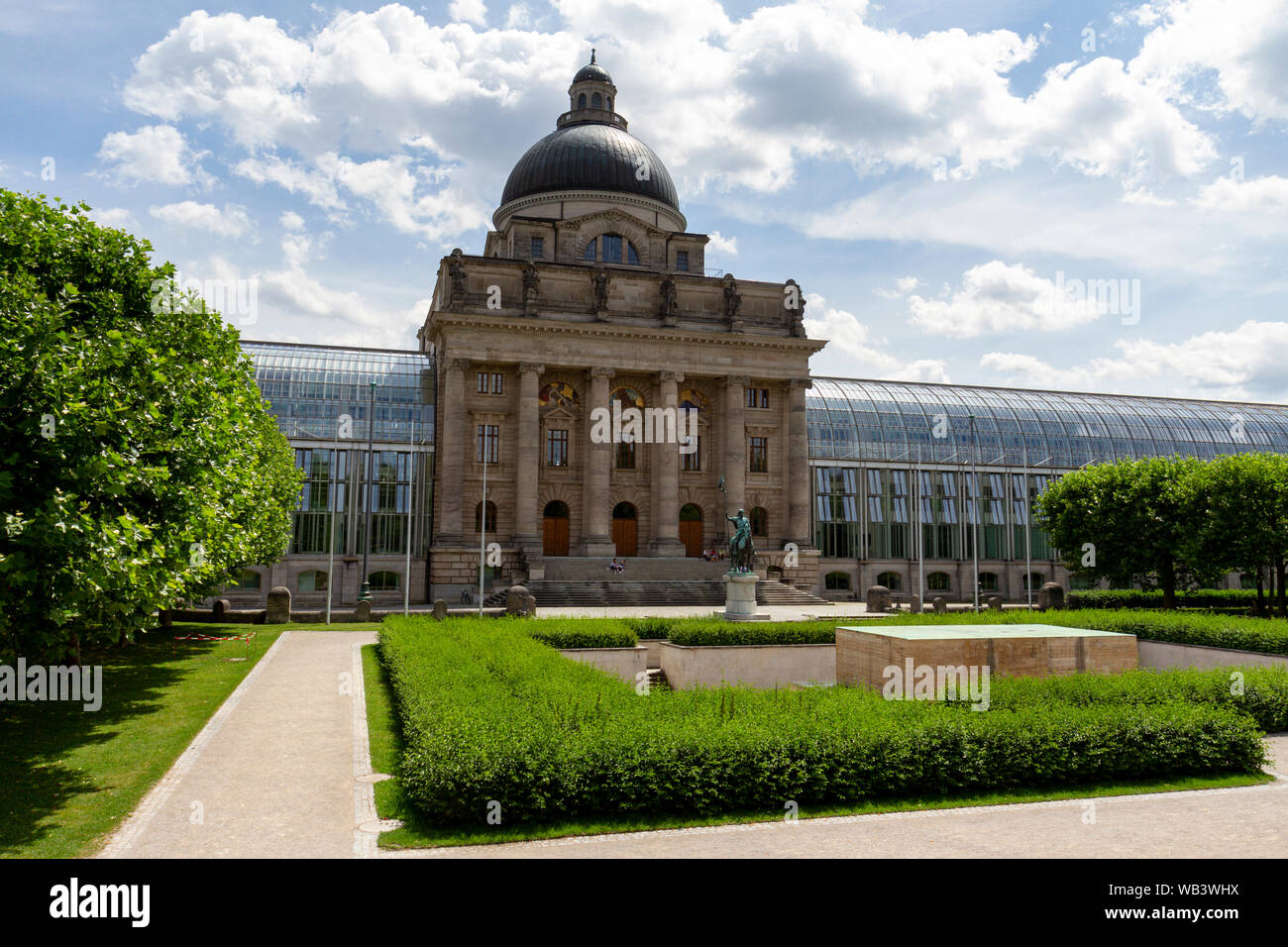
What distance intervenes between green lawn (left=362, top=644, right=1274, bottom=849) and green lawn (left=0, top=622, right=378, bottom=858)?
4125 millimetres

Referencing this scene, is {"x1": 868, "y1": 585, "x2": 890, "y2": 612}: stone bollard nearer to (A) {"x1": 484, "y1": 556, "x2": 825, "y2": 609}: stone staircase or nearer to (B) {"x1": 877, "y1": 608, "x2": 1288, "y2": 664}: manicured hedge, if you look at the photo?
(A) {"x1": 484, "y1": 556, "x2": 825, "y2": 609}: stone staircase

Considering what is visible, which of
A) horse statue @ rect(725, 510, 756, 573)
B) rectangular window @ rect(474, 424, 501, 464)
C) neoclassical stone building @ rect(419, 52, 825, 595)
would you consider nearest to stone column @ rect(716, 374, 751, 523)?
neoclassical stone building @ rect(419, 52, 825, 595)

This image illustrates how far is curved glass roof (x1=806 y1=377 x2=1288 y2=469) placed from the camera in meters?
75.4

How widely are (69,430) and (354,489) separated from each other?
161 ft

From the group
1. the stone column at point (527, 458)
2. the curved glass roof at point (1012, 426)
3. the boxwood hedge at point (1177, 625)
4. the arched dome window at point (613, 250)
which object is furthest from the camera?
the curved glass roof at point (1012, 426)

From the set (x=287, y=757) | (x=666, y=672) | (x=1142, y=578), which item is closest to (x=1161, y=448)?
(x=1142, y=578)

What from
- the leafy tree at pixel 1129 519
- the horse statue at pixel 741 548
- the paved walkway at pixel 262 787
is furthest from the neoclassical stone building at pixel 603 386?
the paved walkway at pixel 262 787

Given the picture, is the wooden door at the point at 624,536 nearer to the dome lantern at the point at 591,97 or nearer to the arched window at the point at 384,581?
the arched window at the point at 384,581

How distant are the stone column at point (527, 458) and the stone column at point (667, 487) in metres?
8.68

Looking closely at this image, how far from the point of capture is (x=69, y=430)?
14859mm

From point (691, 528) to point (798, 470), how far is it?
9.38 metres

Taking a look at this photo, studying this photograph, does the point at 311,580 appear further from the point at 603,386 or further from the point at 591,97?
the point at 591,97

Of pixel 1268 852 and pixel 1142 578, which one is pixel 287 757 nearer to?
pixel 1268 852

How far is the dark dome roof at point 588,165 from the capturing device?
229ft
